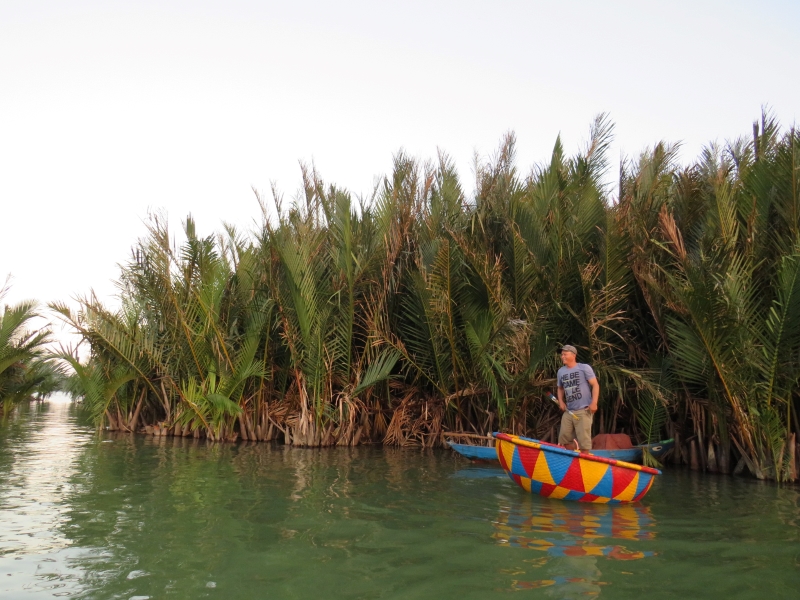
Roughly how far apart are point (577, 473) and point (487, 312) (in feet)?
14.4

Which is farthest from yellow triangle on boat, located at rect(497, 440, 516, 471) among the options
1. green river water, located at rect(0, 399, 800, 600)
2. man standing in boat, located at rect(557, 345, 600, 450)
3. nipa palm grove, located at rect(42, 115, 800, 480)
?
nipa palm grove, located at rect(42, 115, 800, 480)

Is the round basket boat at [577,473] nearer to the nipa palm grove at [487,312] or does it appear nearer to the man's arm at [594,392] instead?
the man's arm at [594,392]

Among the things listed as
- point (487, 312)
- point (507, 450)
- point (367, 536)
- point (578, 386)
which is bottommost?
point (367, 536)

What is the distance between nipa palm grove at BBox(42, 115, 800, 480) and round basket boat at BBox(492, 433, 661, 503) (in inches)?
96.8

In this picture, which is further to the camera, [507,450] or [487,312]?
[487,312]

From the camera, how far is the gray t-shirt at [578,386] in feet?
29.6

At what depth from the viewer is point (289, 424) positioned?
1305 cm

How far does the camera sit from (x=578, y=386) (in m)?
9.04

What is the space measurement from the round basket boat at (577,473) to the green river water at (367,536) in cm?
16

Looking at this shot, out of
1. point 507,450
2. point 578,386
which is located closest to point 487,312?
point 578,386

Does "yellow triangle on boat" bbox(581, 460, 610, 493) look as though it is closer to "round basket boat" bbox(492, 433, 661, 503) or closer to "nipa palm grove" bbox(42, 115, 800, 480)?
"round basket boat" bbox(492, 433, 661, 503)

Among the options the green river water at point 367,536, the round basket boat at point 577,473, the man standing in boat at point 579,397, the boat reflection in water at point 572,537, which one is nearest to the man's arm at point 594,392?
the man standing in boat at point 579,397

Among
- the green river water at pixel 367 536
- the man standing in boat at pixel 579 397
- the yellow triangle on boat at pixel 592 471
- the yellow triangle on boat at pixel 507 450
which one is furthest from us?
the man standing in boat at pixel 579 397

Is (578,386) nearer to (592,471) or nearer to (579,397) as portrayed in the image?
(579,397)
